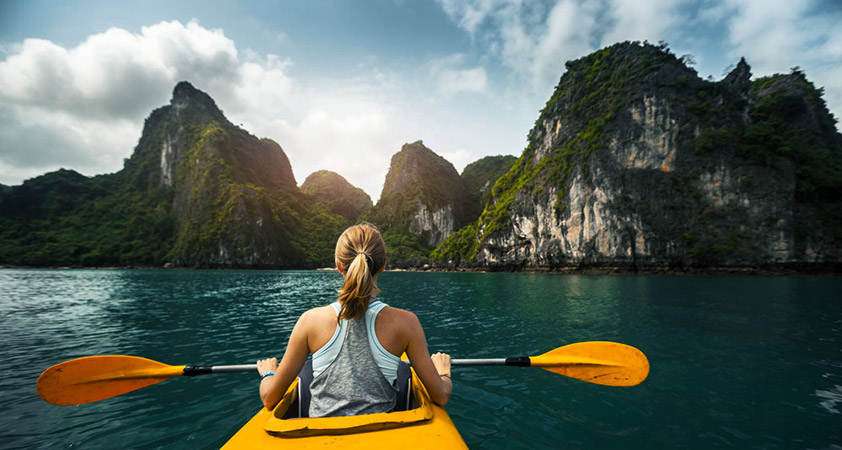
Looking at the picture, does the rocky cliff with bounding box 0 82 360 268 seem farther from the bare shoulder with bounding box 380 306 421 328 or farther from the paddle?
the bare shoulder with bounding box 380 306 421 328

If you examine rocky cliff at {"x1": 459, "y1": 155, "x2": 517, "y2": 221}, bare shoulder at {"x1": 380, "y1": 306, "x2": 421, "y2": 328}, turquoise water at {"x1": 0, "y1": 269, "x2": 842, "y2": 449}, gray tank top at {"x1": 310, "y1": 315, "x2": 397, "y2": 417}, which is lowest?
turquoise water at {"x1": 0, "y1": 269, "x2": 842, "y2": 449}

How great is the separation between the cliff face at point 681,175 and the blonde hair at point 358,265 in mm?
54216

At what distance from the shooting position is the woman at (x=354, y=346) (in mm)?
1756

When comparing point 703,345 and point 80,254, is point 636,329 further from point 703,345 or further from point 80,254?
point 80,254

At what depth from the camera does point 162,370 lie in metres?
3.57

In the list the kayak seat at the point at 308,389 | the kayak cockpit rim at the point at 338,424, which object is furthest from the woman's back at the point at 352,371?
the kayak seat at the point at 308,389

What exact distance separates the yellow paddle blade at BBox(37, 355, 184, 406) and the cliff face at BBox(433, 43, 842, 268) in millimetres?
54616

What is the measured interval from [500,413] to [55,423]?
5.79 metres

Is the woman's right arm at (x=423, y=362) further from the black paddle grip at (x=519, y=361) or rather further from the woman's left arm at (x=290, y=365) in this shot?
the black paddle grip at (x=519, y=361)

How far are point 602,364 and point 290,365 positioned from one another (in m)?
3.84

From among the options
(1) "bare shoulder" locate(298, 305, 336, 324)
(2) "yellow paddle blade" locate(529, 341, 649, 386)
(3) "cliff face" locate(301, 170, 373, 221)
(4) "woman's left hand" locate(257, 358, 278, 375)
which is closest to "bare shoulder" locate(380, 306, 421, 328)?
(1) "bare shoulder" locate(298, 305, 336, 324)

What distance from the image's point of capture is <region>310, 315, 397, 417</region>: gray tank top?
177cm

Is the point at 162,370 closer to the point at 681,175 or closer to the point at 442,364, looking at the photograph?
the point at 442,364

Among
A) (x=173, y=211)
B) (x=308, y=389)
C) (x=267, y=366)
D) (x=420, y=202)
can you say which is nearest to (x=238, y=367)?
(x=267, y=366)
